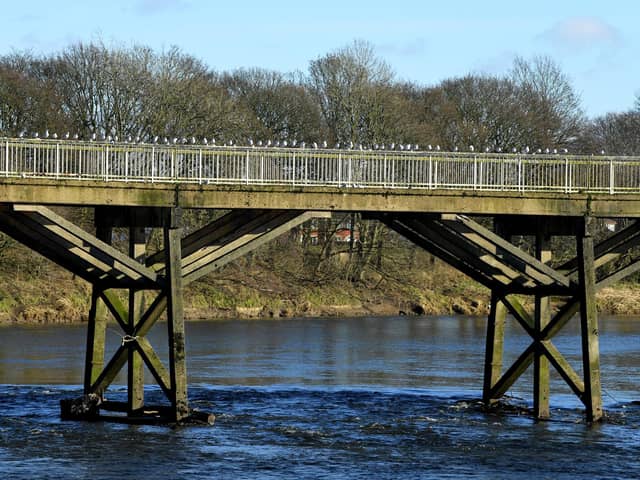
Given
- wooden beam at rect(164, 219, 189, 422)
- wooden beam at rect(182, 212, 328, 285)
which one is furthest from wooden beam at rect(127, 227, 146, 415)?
wooden beam at rect(164, 219, 189, 422)

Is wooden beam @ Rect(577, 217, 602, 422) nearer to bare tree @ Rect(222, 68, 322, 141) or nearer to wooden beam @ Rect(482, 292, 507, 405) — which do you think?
wooden beam @ Rect(482, 292, 507, 405)

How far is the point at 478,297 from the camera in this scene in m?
82.6

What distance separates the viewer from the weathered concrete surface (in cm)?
3294

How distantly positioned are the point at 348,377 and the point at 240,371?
354 cm

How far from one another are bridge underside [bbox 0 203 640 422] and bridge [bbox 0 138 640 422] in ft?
0.13

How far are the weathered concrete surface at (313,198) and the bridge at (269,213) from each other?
0.03 m

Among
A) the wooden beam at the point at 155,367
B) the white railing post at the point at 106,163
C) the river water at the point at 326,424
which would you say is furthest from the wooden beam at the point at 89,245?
the river water at the point at 326,424

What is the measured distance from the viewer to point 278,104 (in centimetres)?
9288

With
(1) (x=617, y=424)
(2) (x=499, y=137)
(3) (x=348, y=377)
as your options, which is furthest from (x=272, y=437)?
(2) (x=499, y=137)

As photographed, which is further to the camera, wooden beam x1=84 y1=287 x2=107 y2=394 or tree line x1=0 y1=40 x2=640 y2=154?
tree line x1=0 y1=40 x2=640 y2=154

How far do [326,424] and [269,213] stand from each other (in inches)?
195

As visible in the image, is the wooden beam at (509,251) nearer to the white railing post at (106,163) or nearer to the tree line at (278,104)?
the white railing post at (106,163)

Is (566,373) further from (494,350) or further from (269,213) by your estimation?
(269,213)

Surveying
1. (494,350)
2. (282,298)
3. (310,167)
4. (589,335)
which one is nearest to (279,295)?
(282,298)
